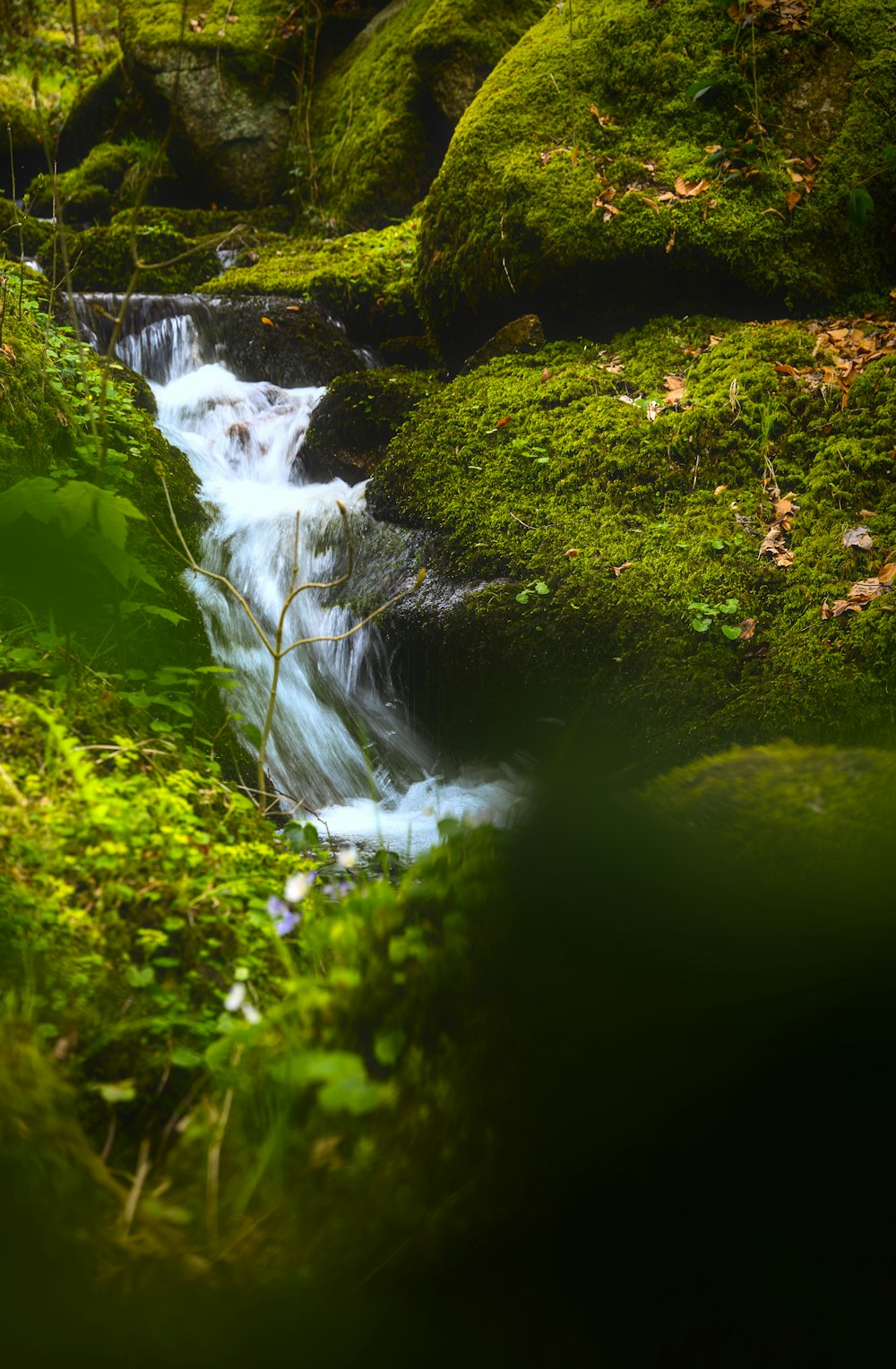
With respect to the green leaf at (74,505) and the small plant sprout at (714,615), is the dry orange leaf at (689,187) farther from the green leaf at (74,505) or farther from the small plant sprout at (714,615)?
the green leaf at (74,505)

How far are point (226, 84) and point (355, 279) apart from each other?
5.59m

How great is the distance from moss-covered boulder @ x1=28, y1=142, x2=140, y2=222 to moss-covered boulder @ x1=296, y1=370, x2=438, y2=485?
22.4ft

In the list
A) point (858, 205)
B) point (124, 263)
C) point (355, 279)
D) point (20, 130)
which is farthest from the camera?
Result: point (20, 130)

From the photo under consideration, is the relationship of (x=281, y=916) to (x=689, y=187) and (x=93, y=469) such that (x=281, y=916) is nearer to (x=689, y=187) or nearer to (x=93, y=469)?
(x=93, y=469)

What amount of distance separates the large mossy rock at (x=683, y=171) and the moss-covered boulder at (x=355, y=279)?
43.8 inches

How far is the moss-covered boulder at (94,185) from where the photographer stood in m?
10.8

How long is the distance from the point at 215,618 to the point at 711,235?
13.6ft

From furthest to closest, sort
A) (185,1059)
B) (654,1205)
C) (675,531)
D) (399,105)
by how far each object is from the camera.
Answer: (399,105) → (675,531) → (185,1059) → (654,1205)

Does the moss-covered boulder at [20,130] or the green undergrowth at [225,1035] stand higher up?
the moss-covered boulder at [20,130]

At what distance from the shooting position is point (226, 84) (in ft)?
34.9

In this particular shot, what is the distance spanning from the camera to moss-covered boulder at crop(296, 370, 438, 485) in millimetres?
5859

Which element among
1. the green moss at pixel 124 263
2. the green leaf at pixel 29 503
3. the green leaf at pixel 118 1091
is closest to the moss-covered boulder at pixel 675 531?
the green leaf at pixel 29 503

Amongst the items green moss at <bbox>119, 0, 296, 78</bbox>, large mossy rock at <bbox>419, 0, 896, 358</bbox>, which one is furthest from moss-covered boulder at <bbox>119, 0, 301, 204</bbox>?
large mossy rock at <bbox>419, 0, 896, 358</bbox>

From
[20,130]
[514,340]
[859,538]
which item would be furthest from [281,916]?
[20,130]
